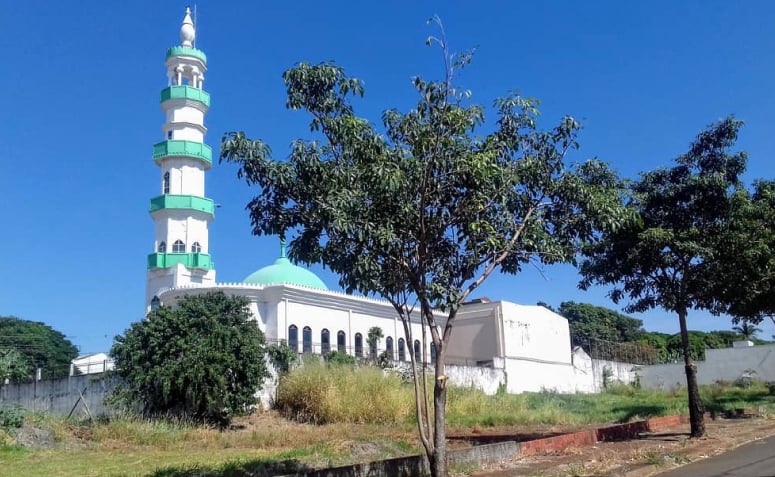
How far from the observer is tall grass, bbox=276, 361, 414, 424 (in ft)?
72.6

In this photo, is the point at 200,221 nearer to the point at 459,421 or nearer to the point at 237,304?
the point at 237,304

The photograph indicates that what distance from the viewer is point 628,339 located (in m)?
84.6

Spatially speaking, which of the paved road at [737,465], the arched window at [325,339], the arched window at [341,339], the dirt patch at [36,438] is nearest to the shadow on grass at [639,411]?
the paved road at [737,465]

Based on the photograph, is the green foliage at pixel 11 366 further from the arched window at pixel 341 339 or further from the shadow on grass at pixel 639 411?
the shadow on grass at pixel 639 411

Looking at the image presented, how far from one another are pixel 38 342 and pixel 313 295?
37.0 metres

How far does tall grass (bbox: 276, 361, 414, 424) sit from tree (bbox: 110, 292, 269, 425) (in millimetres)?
1441

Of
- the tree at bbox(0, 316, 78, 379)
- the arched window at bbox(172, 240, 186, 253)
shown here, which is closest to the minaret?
the arched window at bbox(172, 240, 186, 253)

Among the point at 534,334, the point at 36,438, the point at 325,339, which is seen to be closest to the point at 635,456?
the point at 36,438

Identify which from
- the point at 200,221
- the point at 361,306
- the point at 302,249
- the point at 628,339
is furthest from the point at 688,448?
the point at 628,339

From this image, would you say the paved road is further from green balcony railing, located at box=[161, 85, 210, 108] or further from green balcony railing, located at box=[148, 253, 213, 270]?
green balcony railing, located at box=[161, 85, 210, 108]

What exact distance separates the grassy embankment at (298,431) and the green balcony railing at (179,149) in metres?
23.2

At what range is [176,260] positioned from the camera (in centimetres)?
4262

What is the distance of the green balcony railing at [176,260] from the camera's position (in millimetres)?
42562

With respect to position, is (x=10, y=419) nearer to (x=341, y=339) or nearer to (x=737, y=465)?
(x=737, y=465)
